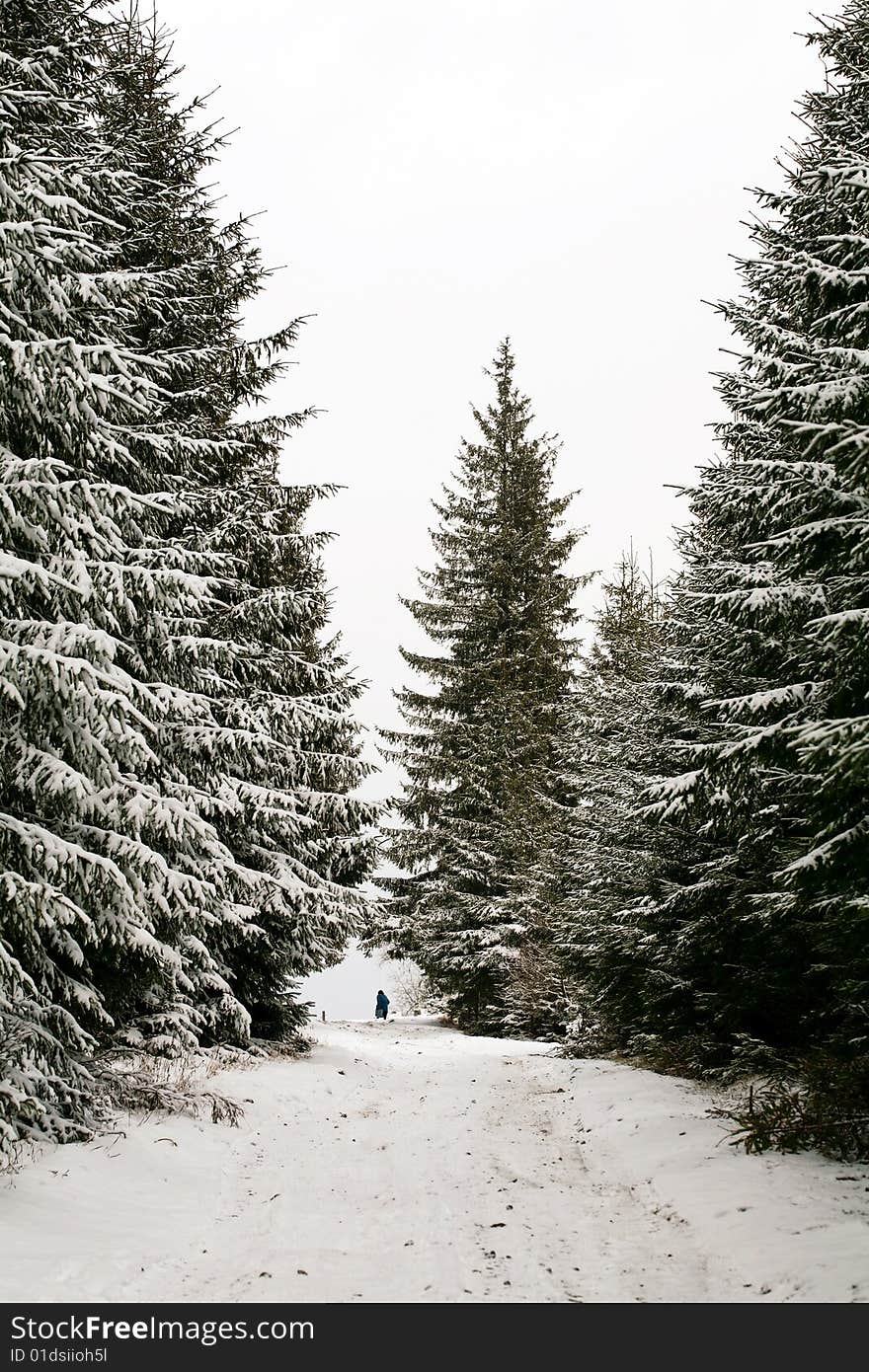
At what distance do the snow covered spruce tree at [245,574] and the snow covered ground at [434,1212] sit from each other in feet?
10.4

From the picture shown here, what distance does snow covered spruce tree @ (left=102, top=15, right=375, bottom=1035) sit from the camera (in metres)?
11.3

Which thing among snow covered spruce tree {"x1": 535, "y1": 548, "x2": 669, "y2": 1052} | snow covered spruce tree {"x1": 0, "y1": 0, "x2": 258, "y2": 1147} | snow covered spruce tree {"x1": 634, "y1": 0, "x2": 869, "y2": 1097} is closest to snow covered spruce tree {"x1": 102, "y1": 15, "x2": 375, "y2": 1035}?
snow covered spruce tree {"x1": 0, "y1": 0, "x2": 258, "y2": 1147}

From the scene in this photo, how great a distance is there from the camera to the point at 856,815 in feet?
19.5

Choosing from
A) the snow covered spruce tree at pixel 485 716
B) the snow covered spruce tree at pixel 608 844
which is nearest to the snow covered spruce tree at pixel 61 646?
the snow covered spruce tree at pixel 608 844

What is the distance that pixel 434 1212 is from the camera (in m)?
6.13

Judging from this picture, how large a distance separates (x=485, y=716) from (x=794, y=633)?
741 inches

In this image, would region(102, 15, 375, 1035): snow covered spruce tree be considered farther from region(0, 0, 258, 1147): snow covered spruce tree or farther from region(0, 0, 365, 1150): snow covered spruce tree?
region(0, 0, 258, 1147): snow covered spruce tree

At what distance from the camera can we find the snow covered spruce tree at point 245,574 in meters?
11.3

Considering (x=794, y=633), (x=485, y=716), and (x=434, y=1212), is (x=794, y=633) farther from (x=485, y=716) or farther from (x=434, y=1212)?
(x=485, y=716)

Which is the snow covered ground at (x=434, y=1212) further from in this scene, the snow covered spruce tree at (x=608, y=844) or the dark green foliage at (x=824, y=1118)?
the snow covered spruce tree at (x=608, y=844)

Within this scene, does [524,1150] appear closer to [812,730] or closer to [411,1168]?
[411,1168]

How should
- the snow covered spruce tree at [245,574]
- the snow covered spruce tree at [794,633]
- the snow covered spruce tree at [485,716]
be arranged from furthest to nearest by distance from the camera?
1. the snow covered spruce tree at [485,716]
2. the snow covered spruce tree at [245,574]
3. the snow covered spruce tree at [794,633]

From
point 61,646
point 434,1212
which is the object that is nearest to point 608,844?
point 434,1212
